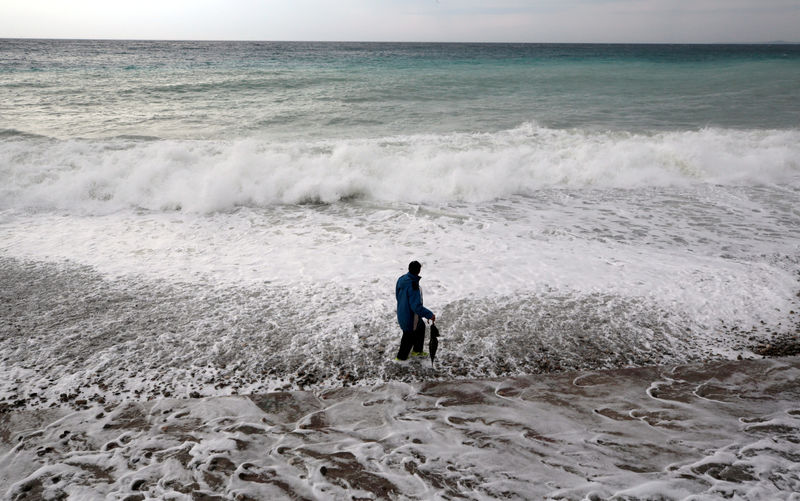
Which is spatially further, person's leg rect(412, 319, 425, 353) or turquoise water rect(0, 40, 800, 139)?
turquoise water rect(0, 40, 800, 139)

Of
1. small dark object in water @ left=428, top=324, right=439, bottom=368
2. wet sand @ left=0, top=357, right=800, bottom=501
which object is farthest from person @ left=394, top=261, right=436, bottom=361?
wet sand @ left=0, top=357, right=800, bottom=501

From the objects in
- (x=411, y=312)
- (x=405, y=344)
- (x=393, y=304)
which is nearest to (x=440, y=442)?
(x=405, y=344)

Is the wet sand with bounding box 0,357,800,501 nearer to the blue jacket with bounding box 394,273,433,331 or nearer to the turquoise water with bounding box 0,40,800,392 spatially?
the turquoise water with bounding box 0,40,800,392

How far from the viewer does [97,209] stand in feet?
37.1

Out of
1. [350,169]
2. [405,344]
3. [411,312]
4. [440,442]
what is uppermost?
[350,169]

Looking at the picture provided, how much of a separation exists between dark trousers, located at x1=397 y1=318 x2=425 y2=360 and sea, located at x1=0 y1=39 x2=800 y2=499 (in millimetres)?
178

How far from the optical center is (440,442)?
14.1ft

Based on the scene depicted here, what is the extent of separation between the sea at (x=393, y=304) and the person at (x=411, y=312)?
0.21 m

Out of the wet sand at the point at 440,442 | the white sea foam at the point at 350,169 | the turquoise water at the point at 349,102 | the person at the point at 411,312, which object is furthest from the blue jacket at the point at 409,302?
the turquoise water at the point at 349,102

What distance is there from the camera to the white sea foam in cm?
1199

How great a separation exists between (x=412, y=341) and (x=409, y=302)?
0.51 meters

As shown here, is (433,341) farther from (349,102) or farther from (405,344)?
(349,102)

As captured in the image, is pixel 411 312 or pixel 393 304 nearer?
pixel 411 312

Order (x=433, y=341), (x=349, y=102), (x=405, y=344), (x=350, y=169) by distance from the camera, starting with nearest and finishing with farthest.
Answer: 1. (x=433, y=341)
2. (x=405, y=344)
3. (x=350, y=169)
4. (x=349, y=102)
